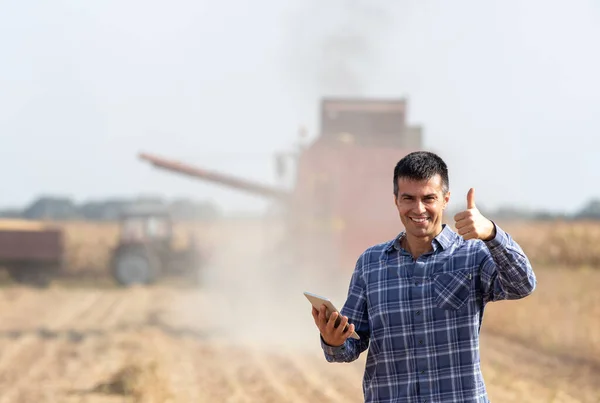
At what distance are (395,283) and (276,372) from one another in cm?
735

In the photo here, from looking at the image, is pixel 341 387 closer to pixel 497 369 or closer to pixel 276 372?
pixel 276 372

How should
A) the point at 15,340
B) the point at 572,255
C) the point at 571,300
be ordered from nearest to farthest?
the point at 15,340 → the point at 571,300 → the point at 572,255

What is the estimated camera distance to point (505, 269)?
269 centimetres

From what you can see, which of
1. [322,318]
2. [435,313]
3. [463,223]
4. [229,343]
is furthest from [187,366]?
[463,223]

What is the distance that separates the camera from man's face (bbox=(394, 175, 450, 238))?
2826 mm

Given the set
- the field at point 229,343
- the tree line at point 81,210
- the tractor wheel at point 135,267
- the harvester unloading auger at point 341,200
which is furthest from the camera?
the tree line at point 81,210

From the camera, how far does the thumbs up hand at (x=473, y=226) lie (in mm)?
2600

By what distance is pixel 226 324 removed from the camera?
1485cm

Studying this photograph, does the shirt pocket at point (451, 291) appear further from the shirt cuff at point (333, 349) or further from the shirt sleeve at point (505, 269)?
the shirt cuff at point (333, 349)

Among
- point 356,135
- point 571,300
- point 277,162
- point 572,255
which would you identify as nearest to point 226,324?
point 277,162

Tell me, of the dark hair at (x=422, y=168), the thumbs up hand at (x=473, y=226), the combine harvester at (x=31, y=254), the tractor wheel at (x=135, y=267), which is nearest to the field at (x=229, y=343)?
the tractor wheel at (x=135, y=267)

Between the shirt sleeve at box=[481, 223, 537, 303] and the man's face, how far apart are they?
21 centimetres

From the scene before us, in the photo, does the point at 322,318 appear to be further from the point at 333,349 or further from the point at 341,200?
the point at 341,200

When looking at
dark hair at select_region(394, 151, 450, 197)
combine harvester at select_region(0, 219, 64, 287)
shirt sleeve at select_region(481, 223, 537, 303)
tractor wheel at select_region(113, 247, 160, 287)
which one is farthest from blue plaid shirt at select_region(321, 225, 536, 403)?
combine harvester at select_region(0, 219, 64, 287)
